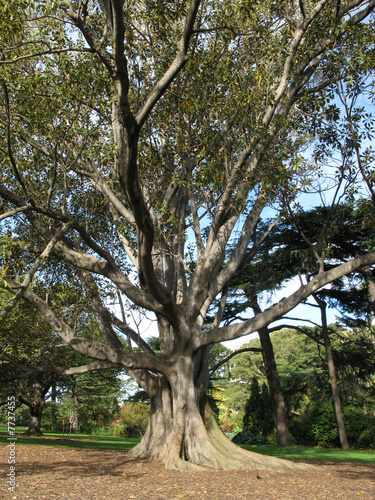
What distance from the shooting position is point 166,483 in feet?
22.5

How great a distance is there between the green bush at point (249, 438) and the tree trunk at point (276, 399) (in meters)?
2.73

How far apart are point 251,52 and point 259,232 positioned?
8.29 m

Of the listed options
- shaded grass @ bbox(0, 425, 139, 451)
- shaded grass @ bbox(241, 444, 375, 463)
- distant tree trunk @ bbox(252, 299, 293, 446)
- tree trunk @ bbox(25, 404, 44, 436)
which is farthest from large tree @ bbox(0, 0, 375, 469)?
tree trunk @ bbox(25, 404, 44, 436)

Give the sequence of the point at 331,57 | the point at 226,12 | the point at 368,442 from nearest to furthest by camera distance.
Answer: the point at 331,57
the point at 226,12
the point at 368,442

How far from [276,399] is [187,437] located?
9995mm

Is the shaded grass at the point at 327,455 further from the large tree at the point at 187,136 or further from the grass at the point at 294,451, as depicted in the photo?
the large tree at the point at 187,136

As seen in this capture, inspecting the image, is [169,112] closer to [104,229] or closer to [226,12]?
[226,12]

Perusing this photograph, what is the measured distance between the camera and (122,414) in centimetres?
3058

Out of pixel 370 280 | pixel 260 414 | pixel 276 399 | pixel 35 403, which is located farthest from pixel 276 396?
pixel 35 403

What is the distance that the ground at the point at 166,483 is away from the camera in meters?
5.89

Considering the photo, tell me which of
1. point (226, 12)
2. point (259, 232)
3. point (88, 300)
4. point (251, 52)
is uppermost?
point (226, 12)

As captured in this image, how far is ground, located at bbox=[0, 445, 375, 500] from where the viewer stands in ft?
19.3

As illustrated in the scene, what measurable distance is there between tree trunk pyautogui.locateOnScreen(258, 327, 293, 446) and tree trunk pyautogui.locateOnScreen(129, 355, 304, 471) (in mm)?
8014

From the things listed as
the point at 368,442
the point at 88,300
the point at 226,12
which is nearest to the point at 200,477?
the point at 88,300
